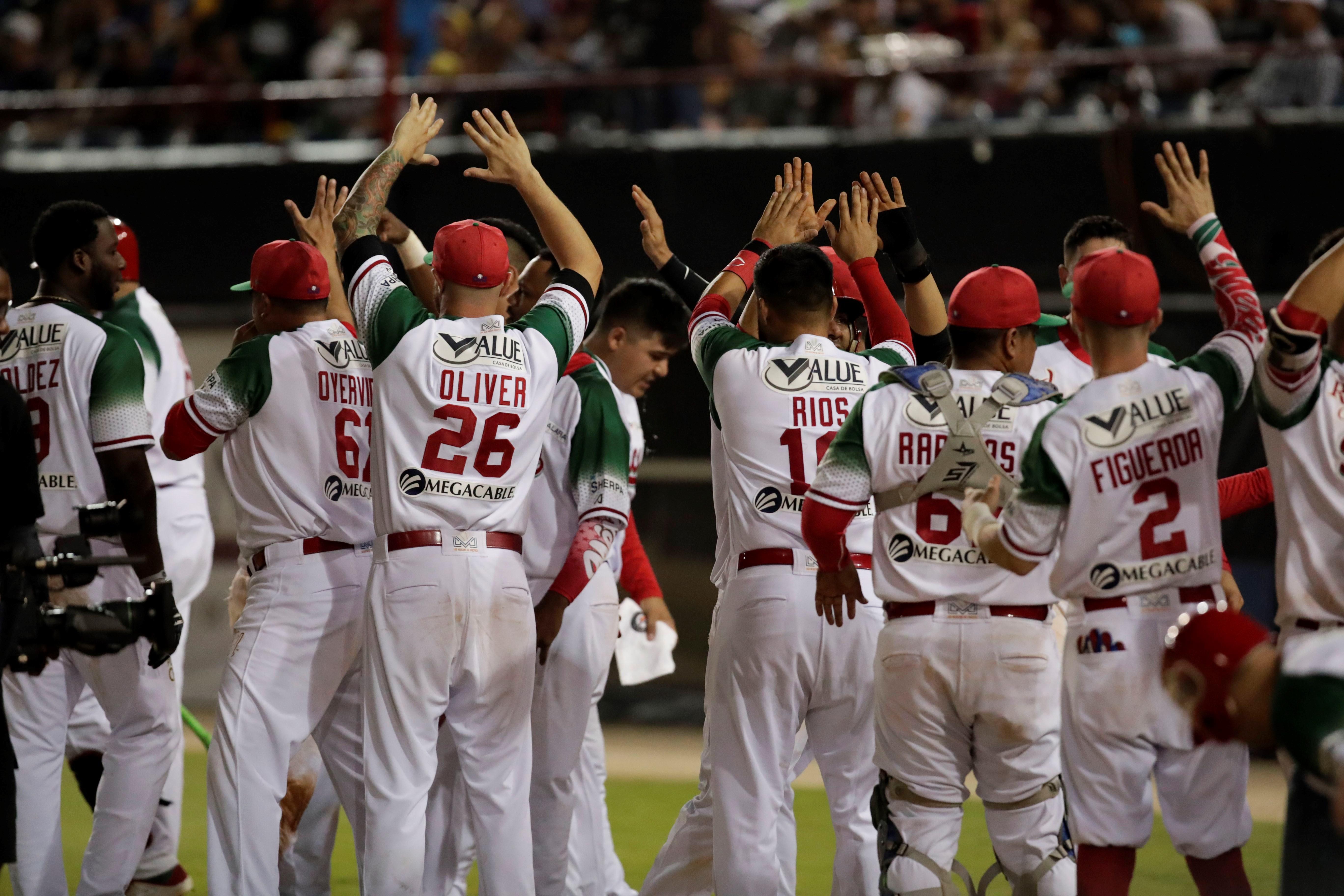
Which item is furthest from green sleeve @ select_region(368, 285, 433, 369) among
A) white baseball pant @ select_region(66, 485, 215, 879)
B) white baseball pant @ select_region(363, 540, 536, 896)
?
white baseball pant @ select_region(66, 485, 215, 879)

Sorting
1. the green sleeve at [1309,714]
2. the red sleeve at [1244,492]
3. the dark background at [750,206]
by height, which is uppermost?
the dark background at [750,206]

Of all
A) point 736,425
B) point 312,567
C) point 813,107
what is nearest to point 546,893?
point 312,567

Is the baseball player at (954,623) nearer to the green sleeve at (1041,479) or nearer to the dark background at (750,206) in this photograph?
the green sleeve at (1041,479)

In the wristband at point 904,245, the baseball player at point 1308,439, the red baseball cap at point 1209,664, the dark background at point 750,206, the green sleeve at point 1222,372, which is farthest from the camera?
the dark background at point 750,206

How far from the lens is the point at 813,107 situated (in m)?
10.9

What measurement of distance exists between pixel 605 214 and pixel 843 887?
6.24 meters

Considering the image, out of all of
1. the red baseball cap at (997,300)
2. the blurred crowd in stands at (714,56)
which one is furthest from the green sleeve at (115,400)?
the blurred crowd in stands at (714,56)

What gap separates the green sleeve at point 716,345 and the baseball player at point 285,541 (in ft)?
3.72

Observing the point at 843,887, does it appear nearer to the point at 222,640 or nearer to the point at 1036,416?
the point at 1036,416

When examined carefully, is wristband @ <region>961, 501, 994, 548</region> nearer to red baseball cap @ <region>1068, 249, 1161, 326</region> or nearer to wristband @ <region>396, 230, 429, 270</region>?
red baseball cap @ <region>1068, 249, 1161, 326</region>

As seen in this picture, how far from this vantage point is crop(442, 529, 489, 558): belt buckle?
4.88m

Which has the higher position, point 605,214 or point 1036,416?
point 605,214

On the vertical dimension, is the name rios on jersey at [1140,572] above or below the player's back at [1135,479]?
below

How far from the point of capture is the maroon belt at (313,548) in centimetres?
530
